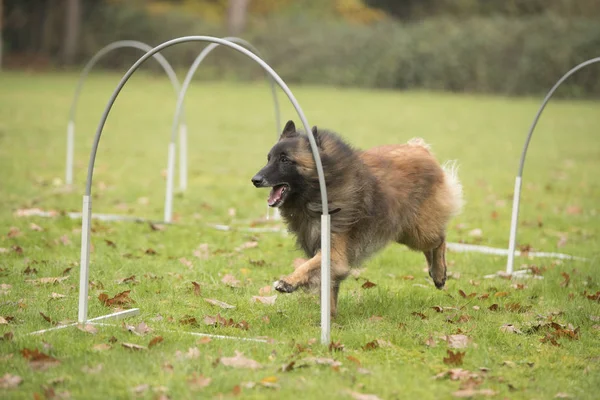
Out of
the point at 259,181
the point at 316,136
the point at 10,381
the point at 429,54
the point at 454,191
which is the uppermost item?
the point at 429,54

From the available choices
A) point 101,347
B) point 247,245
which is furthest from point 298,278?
point 247,245

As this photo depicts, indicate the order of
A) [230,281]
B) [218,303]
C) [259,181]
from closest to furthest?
[259,181], [218,303], [230,281]

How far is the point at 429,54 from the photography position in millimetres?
33562

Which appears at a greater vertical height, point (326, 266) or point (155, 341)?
point (326, 266)

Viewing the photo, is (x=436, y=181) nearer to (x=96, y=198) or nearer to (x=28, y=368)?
(x=28, y=368)

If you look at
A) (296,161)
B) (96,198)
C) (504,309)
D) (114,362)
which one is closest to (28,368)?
(114,362)

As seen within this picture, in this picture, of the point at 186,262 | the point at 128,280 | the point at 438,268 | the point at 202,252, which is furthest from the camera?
the point at 202,252

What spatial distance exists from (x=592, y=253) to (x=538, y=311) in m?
2.81

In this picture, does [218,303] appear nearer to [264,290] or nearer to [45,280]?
[264,290]

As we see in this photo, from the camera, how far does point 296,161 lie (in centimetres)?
567

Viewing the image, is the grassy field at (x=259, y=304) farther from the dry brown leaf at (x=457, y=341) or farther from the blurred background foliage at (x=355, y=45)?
the blurred background foliage at (x=355, y=45)

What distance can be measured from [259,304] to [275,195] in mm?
1055

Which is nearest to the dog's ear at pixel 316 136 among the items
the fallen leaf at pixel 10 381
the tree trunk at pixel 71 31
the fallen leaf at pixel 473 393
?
the fallen leaf at pixel 473 393

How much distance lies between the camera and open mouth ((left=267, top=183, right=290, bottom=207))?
18.6 ft
